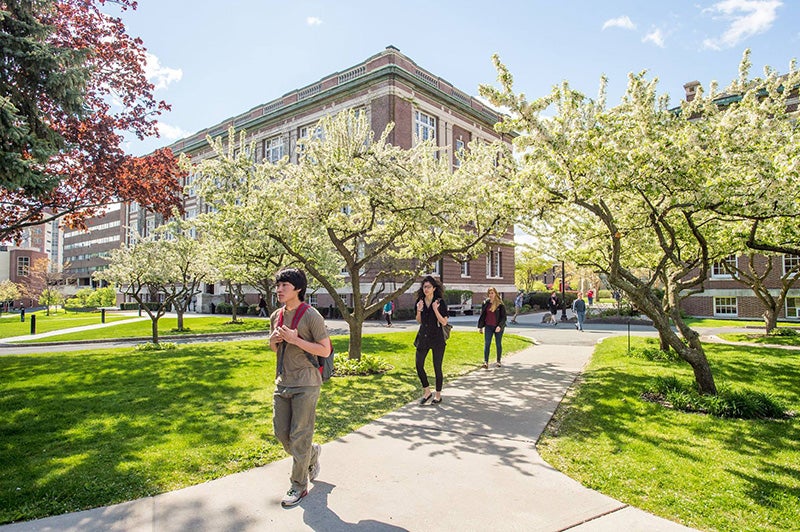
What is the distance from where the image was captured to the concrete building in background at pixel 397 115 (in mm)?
32281

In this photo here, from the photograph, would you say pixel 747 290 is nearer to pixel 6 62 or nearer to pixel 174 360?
pixel 174 360

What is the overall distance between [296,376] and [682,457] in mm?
3805

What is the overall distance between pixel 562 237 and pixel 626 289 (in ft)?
12.4

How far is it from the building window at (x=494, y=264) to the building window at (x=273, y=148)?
63.5ft

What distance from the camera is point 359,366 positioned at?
988cm

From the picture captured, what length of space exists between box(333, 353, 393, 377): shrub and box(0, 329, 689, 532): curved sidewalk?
3.93m

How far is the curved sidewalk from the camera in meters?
3.42

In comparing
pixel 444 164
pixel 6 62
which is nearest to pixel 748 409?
pixel 444 164

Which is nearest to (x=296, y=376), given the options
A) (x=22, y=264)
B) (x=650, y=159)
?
(x=650, y=159)

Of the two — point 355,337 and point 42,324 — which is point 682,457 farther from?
point 42,324

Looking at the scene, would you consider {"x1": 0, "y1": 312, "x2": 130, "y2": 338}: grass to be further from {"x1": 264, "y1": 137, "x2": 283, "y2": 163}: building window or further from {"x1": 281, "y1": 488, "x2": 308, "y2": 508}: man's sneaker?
{"x1": 281, "y1": 488, "x2": 308, "y2": 508}: man's sneaker

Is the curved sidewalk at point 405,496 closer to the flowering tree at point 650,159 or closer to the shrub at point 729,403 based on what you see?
the shrub at point 729,403

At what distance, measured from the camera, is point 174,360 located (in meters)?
12.5

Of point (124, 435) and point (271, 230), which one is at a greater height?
point (271, 230)
